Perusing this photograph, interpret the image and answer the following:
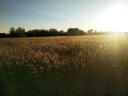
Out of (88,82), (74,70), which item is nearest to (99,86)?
(88,82)

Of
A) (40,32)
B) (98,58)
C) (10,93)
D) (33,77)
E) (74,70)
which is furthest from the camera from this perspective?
(40,32)

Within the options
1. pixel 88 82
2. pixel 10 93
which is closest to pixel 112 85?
pixel 88 82

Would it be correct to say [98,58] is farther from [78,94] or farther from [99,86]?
[78,94]

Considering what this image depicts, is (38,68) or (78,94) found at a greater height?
(38,68)

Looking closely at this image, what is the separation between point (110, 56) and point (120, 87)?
8.32 feet

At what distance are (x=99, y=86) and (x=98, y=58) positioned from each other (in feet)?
7.26

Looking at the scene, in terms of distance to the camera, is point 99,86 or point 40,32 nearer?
point 99,86

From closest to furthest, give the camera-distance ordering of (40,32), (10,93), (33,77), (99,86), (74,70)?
(10,93) → (99,86) → (33,77) → (74,70) → (40,32)

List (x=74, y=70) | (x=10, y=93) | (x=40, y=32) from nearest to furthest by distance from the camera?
(x=10, y=93), (x=74, y=70), (x=40, y=32)

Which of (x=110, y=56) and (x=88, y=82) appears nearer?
(x=88, y=82)

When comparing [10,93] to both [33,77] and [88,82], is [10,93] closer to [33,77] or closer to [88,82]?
[33,77]

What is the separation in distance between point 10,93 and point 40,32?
54.0 metres

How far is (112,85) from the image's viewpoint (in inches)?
225

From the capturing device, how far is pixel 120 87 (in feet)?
18.4
